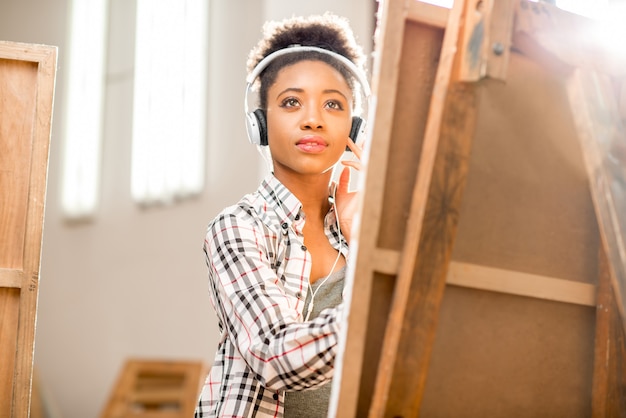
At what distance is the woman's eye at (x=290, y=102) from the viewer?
1929 mm

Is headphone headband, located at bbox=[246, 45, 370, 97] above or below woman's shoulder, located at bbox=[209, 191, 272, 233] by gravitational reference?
above

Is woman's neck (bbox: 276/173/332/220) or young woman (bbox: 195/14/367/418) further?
woman's neck (bbox: 276/173/332/220)

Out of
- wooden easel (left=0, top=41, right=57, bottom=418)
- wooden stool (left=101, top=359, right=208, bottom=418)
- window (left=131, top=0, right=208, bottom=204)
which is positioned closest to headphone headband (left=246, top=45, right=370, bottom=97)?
wooden easel (left=0, top=41, right=57, bottom=418)

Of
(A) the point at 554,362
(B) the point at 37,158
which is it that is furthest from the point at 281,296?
(B) the point at 37,158

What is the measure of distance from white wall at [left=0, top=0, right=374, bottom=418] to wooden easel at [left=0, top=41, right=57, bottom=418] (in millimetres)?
4333

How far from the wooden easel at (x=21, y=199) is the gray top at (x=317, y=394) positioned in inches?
25.1

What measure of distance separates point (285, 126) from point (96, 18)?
5.27m

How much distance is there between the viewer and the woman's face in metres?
1.90

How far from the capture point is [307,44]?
201cm

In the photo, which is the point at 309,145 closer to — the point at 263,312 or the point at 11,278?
the point at 263,312

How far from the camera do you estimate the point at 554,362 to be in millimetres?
1497

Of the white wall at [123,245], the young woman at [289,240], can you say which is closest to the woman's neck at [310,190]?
the young woman at [289,240]

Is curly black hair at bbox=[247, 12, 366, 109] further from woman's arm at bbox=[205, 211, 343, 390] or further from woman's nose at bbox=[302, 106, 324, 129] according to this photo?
woman's arm at bbox=[205, 211, 343, 390]

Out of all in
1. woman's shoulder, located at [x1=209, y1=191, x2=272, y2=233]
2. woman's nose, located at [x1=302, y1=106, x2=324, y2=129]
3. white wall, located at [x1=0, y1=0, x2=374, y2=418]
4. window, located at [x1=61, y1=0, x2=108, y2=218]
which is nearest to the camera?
woman's shoulder, located at [x1=209, y1=191, x2=272, y2=233]
